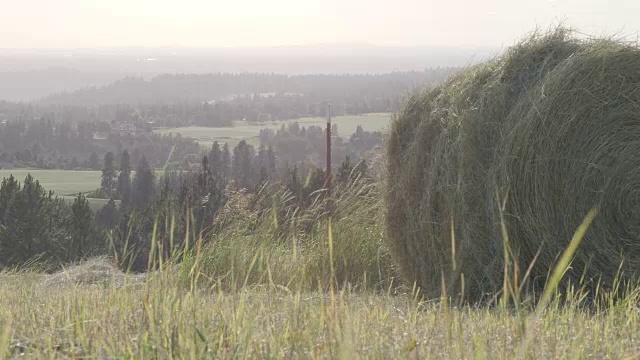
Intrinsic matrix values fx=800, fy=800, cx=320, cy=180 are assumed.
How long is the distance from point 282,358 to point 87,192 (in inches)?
2983

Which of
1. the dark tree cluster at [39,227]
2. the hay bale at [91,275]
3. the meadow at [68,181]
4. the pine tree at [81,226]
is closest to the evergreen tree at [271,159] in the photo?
the pine tree at [81,226]

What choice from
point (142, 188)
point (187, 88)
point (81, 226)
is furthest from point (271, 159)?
point (187, 88)

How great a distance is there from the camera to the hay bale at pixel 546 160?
533 cm

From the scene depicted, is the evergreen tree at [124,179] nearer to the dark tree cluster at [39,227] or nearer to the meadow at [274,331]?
the dark tree cluster at [39,227]

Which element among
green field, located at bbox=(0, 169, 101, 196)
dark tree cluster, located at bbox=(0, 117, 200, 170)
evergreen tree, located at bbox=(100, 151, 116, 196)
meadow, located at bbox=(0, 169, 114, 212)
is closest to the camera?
evergreen tree, located at bbox=(100, 151, 116, 196)

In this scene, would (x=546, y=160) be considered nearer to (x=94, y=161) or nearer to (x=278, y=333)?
(x=278, y=333)

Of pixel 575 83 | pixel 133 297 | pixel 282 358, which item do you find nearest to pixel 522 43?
pixel 575 83

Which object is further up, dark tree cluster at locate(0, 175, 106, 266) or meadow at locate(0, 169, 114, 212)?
dark tree cluster at locate(0, 175, 106, 266)

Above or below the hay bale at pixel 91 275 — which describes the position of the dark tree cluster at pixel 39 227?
below

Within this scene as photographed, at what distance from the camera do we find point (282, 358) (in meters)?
2.60

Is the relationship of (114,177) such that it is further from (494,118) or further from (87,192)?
(494,118)

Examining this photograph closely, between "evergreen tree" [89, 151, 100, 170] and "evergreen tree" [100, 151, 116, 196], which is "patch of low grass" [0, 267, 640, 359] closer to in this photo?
"evergreen tree" [100, 151, 116, 196]

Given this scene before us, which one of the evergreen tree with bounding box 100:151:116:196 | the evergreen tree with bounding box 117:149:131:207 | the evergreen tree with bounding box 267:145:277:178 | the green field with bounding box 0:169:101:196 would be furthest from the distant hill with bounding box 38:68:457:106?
the evergreen tree with bounding box 117:149:131:207

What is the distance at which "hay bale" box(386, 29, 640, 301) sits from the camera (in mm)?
5328
